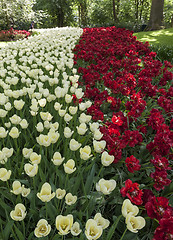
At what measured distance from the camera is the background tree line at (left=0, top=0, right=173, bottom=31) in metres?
13.6

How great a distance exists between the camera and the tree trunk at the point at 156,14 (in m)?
13.1

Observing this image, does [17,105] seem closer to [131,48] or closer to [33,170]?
[33,170]

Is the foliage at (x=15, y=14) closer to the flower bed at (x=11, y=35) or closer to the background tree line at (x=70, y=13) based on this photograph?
the background tree line at (x=70, y=13)

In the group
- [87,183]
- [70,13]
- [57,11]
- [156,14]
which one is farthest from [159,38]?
[57,11]

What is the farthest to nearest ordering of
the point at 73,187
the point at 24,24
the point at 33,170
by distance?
the point at 24,24, the point at 73,187, the point at 33,170

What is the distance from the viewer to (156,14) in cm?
1322

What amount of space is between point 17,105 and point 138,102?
4.51ft

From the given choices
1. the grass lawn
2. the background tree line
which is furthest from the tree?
the grass lawn

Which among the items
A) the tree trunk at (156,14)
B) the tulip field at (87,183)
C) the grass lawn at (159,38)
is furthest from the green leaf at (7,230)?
the tree trunk at (156,14)

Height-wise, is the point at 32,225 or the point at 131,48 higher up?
the point at 131,48

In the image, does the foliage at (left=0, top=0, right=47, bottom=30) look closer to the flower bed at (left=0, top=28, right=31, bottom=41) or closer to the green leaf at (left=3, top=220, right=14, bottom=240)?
the flower bed at (left=0, top=28, right=31, bottom=41)

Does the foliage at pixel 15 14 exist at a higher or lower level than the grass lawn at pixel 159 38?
higher

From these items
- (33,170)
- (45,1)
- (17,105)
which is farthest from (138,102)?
(45,1)

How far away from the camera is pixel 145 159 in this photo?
204cm
